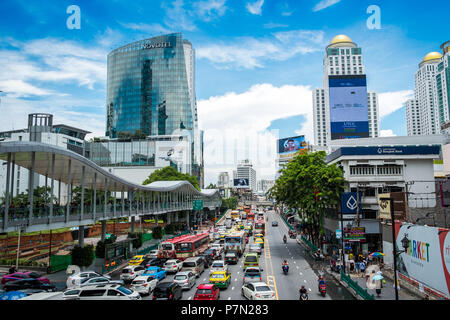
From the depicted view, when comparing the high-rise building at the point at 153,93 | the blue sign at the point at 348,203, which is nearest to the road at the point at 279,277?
the blue sign at the point at 348,203

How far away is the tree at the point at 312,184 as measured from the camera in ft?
124

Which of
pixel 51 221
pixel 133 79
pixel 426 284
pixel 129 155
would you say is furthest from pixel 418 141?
pixel 133 79

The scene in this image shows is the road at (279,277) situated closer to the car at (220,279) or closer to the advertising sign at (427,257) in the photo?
the car at (220,279)

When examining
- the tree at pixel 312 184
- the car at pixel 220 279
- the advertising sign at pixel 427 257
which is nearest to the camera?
the advertising sign at pixel 427 257

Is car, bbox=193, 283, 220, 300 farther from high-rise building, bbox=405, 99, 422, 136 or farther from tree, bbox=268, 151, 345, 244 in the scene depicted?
high-rise building, bbox=405, 99, 422, 136

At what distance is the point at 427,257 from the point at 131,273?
69.0ft

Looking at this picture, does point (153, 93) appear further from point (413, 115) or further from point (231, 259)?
point (413, 115)

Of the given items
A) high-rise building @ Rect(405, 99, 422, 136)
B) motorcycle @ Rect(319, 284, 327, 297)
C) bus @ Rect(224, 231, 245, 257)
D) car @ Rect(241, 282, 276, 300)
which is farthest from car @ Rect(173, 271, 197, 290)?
high-rise building @ Rect(405, 99, 422, 136)

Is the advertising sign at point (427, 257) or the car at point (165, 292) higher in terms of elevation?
the advertising sign at point (427, 257)

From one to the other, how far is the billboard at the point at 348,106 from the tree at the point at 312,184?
208 feet

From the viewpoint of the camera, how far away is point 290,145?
458ft

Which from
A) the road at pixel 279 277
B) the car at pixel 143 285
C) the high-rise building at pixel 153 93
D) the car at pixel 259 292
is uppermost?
the high-rise building at pixel 153 93
